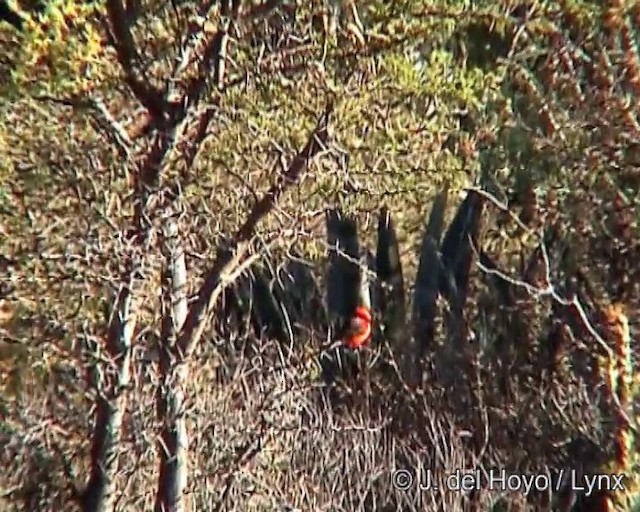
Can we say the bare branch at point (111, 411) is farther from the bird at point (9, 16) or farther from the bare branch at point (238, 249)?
the bird at point (9, 16)

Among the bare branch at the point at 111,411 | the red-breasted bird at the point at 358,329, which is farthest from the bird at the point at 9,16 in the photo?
the red-breasted bird at the point at 358,329

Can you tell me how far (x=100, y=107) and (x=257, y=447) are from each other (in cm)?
210

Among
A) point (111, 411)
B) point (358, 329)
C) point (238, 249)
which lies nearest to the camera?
point (111, 411)

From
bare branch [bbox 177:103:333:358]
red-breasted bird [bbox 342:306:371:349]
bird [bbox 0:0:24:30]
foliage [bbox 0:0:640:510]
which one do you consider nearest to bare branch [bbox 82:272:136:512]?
foliage [bbox 0:0:640:510]

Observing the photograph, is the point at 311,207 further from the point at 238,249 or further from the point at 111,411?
the point at 111,411

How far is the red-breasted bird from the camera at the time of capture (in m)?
7.59

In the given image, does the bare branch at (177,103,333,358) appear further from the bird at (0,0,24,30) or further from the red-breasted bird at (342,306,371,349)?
the red-breasted bird at (342,306,371,349)

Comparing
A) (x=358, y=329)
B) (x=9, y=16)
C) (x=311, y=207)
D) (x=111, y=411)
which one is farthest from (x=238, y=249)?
(x=358, y=329)

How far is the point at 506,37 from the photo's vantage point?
580 centimetres

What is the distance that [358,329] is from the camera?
25.3ft

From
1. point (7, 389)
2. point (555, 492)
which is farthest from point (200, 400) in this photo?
point (555, 492)

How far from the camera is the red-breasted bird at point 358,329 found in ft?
24.9

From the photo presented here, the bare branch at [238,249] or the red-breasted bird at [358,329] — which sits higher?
the red-breasted bird at [358,329]

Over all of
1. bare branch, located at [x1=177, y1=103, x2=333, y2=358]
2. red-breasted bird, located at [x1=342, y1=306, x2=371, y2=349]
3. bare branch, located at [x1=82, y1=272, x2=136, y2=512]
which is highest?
red-breasted bird, located at [x1=342, y1=306, x2=371, y2=349]
